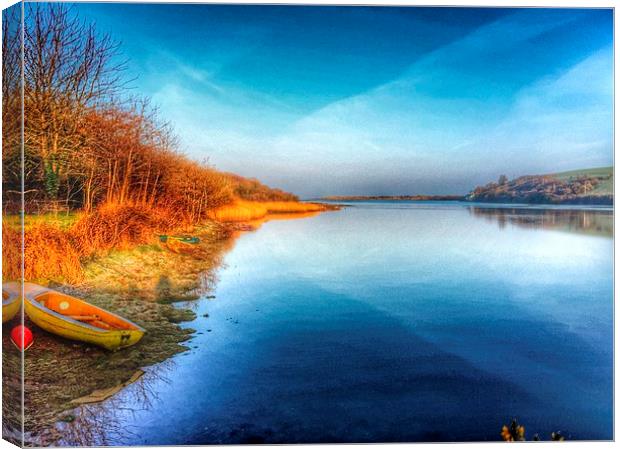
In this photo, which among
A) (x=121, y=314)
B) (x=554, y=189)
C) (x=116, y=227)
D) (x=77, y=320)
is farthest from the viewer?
(x=554, y=189)

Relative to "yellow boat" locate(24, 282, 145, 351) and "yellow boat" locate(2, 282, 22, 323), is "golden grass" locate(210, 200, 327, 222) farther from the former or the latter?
"yellow boat" locate(2, 282, 22, 323)

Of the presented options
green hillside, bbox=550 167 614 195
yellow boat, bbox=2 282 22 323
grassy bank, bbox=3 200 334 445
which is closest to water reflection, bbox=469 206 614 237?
green hillside, bbox=550 167 614 195

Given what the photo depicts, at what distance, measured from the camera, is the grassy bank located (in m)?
3.48

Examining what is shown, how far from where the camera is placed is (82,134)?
12.0 ft

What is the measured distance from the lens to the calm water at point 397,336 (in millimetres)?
3570

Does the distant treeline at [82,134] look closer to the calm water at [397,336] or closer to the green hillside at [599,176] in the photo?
the calm water at [397,336]

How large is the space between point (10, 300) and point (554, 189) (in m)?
4.04

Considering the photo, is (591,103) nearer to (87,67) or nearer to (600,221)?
(600,221)

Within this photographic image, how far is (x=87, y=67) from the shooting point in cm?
363

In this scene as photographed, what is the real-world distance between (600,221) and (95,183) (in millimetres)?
3811

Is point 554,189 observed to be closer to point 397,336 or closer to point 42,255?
A: point 397,336

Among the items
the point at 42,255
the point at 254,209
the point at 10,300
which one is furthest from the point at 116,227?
the point at 254,209

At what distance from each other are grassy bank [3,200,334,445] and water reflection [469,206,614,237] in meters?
1.83

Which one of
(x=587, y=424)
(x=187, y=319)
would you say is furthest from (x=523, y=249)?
(x=187, y=319)
